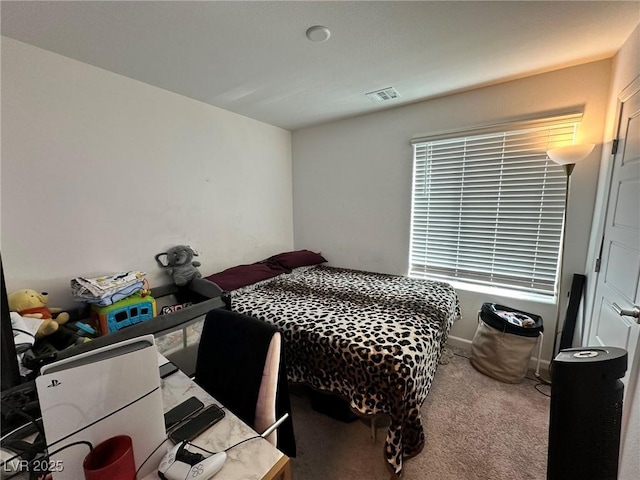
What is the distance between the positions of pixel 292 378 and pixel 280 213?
7.05 feet

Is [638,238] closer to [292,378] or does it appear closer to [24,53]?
[292,378]

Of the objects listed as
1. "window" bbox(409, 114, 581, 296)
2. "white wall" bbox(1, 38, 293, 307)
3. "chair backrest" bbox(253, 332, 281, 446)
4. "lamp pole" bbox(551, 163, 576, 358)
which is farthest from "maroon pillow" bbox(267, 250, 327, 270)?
"lamp pole" bbox(551, 163, 576, 358)

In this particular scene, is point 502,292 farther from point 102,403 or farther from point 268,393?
point 102,403

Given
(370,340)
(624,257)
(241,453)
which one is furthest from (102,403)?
(624,257)

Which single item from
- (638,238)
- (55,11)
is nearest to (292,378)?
(638,238)

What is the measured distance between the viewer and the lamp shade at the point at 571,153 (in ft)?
5.86

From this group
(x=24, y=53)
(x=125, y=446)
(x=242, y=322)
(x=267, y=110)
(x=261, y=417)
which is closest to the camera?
(x=125, y=446)

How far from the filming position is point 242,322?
1.15 metres

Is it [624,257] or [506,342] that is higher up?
[624,257]

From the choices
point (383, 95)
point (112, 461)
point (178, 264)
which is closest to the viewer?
point (112, 461)

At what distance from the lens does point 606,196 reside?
70.3 inches

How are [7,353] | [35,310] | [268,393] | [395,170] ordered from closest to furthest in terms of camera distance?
1. [7,353]
2. [268,393]
3. [35,310]
4. [395,170]

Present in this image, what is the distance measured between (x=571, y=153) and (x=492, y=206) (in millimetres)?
669

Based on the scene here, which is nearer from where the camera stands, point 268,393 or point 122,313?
point 268,393
